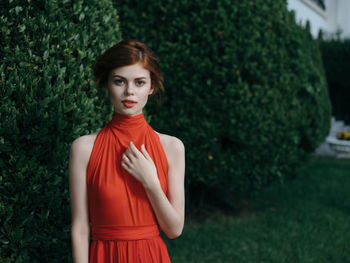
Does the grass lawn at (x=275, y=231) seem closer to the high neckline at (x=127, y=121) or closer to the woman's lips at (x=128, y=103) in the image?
the high neckline at (x=127, y=121)

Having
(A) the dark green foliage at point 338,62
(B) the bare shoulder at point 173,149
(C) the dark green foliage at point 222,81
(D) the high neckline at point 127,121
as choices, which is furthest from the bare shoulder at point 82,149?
(A) the dark green foliage at point 338,62

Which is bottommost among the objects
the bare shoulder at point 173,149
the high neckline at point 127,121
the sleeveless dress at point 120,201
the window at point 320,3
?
the sleeveless dress at point 120,201

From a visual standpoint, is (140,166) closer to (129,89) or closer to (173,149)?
(173,149)

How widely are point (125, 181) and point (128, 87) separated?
0.47 meters

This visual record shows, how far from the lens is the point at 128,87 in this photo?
185 centimetres

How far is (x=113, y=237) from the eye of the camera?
1.85m

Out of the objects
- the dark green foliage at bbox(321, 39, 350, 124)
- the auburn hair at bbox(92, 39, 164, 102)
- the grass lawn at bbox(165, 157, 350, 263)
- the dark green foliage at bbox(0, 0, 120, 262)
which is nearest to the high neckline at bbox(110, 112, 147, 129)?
the auburn hair at bbox(92, 39, 164, 102)

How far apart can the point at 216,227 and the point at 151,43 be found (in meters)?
2.60

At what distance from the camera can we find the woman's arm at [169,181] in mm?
1800

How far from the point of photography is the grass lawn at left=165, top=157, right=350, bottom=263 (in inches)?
167

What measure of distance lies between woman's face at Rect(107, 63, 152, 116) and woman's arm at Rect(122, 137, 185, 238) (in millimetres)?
202

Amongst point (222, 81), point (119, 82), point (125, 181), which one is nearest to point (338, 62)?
point (222, 81)

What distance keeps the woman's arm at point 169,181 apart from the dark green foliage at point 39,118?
0.78 meters

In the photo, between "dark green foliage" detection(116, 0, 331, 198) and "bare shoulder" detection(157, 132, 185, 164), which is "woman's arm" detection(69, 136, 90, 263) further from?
"dark green foliage" detection(116, 0, 331, 198)
